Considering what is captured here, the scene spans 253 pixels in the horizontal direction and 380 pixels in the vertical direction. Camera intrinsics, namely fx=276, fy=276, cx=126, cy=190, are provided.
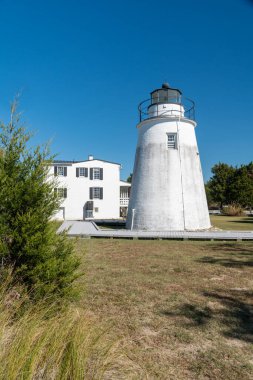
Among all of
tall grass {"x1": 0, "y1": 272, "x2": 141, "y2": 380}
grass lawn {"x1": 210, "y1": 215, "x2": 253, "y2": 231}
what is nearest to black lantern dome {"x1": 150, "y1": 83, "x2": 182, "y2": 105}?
grass lawn {"x1": 210, "y1": 215, "x2": 253, "y2": 231}

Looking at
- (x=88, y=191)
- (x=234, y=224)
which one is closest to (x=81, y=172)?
(x=88, y=191)

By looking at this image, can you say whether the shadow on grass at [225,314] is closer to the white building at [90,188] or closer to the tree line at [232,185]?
the white building at [90,188]

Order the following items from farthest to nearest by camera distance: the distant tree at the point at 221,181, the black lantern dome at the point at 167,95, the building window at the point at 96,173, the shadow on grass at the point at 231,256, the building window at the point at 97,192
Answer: the distant tree at the point at 221,181 < the building window at the point at 96,173 < the building window at the point at 97,192 < the black lantern dome at the point at 167,95 < the shadow on grass at the point at 231,256

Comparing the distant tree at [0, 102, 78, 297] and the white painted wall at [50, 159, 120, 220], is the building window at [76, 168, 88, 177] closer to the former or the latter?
the white painted wall at [50, 159, 120, 220]

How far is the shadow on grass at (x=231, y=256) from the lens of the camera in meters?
9.86

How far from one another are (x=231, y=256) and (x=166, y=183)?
915 centimetres

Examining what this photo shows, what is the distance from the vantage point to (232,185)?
170ft

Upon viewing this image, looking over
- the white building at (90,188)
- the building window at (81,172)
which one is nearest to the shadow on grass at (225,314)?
the white building at (90,188)

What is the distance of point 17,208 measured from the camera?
15.1 ft

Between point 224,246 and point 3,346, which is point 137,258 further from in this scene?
point 3,346

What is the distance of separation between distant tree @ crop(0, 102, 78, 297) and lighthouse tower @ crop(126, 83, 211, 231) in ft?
49.4

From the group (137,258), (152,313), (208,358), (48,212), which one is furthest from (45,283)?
(137,258)

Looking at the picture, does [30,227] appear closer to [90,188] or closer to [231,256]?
[231,256]

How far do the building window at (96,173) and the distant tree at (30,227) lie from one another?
101 feet
